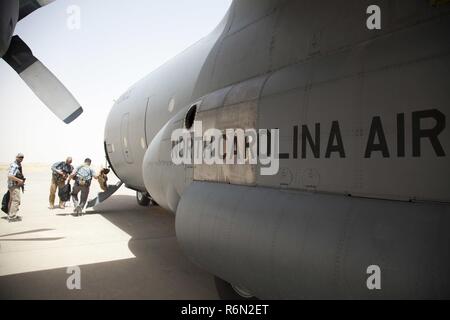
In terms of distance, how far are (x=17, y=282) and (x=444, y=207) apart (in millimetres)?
7066

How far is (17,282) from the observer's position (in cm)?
629

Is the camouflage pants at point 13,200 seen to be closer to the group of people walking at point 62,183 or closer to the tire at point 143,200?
the group of people walking at point 62,183

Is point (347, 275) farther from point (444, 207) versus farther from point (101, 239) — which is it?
point (101, 239)

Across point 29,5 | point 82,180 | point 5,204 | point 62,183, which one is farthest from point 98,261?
point 62,183

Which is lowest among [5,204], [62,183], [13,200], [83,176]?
[5,204]

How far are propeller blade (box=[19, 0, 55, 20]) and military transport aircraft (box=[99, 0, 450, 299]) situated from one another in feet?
11.2

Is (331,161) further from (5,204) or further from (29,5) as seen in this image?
(5,204)

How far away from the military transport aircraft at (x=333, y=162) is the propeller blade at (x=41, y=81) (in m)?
4.10

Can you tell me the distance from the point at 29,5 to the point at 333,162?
6104 mm

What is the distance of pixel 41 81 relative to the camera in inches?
303

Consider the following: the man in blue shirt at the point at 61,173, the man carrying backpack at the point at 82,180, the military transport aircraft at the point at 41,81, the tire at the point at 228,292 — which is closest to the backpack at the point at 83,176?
the man carrying backpack at the point at 82,180

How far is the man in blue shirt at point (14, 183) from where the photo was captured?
1145 centimetres

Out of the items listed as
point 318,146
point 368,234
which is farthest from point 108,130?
point 368,234

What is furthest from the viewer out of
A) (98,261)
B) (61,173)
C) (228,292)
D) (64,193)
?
(64,193)
